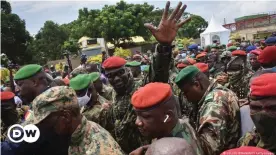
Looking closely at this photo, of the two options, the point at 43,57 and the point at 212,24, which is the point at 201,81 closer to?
the point at 212,24

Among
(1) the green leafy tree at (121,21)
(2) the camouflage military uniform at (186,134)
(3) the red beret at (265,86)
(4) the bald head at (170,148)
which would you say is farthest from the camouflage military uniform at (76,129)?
(1) the green leafy tree at (121,21)

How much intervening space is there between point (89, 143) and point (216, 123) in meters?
1.06

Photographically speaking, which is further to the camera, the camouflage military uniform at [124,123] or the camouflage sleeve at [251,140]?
the camouflage military uniform at [124,123]

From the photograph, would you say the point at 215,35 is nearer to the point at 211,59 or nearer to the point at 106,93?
the point at 211,59

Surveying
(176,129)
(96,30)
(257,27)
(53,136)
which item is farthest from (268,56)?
(257,27)

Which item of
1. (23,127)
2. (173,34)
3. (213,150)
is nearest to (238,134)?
(213,150)

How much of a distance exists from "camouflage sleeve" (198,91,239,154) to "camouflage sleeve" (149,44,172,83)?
482mm

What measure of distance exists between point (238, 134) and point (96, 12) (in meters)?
32.0

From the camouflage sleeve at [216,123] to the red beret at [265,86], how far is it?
1.91ft

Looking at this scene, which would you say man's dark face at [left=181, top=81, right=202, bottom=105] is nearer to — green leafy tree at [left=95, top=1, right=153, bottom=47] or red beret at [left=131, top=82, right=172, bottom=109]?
red beret at [left=131, top=82, right=172, bottom=109]

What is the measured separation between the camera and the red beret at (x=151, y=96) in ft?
6.72

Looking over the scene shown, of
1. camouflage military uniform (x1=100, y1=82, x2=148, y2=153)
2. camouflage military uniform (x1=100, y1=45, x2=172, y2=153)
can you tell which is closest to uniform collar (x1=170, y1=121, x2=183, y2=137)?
camouflage military uniform (x1=100, y1=45, x2=172, y2=153)

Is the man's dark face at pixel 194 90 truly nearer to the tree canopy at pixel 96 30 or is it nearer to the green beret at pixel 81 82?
the green beret at pixel 81 82

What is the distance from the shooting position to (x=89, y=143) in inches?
87.8
